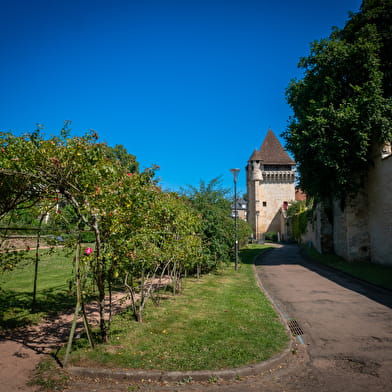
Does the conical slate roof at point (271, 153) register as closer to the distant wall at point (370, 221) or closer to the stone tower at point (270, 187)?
the stone tower at point (270, 187)

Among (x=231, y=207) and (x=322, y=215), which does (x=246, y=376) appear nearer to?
(x=231, y=207)

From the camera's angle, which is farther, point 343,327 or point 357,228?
point 357,228

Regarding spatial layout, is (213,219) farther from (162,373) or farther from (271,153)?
(271,153)

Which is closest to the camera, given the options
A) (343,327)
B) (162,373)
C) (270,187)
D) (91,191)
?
(162,373)

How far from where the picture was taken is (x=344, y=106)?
17.0 metres

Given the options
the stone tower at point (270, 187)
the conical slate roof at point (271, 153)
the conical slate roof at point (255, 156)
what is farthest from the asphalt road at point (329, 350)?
the conical slate roof at point (271, 153)

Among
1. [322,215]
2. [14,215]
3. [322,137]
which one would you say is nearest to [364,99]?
[322,137]

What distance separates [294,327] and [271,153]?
5628 centimetres

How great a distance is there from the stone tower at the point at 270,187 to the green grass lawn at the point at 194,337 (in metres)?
49.7

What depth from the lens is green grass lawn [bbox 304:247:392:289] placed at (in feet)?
41.6

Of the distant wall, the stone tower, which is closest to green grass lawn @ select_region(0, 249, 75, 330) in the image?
the distant wall

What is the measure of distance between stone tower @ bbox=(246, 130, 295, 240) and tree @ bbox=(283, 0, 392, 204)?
3834 centimetres

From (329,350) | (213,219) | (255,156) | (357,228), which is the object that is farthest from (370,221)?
(255,156)

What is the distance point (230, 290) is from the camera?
436 inches
